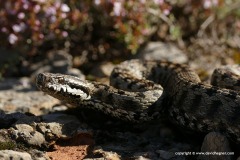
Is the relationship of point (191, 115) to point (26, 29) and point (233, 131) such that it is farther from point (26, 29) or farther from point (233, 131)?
point (26, 29)

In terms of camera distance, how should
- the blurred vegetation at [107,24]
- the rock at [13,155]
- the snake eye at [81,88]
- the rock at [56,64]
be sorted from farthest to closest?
the rock at [56,64], the blurred vegetation at [107,24], the snake eye at [81,88], the rock at [13,155]

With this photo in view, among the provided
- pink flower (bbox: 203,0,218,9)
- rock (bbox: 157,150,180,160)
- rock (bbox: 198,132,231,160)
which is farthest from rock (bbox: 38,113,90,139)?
pink flower (bbox: 203,0,218,9)

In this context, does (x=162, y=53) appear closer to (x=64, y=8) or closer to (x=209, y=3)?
(x=209, y=3)

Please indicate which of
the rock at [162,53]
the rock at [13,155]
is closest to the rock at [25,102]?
the rock at [13,155]

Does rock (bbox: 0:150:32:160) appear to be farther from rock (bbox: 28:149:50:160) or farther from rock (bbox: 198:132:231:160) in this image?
rock (bbox: 198:132:231:160)

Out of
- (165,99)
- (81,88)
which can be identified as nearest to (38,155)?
(81,88)

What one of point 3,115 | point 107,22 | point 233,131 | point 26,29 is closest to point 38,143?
point 3,115

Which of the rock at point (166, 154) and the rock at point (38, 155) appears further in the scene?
the rock at point (166, 154)

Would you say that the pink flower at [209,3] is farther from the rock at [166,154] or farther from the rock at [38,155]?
the rock at [38,155]
